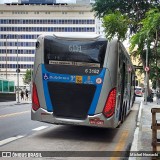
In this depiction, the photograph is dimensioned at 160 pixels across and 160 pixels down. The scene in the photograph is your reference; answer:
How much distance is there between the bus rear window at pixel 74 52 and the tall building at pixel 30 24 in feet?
387

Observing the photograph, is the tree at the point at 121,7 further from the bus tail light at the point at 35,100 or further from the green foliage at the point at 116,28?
the bus tail light at the point at 35,100

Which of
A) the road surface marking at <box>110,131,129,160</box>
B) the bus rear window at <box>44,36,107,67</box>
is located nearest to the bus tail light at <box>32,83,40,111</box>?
the bus rear window at <box>44,36,107,67</box>

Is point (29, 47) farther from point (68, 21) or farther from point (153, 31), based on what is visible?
point (153, 31)

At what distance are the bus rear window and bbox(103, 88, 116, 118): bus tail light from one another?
0.99 m

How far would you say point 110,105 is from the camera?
36.8ft

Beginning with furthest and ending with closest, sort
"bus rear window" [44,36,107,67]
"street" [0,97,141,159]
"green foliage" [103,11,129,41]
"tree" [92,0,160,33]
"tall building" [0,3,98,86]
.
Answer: "tall building" [0,3,98,86] < "tree" [92,0,160,33] < "green foliage" [103,11,129,41] < "bus rear window" [44,36,107,67] < "street" [0,97,141,159]

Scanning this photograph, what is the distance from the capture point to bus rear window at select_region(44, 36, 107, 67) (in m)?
11.4

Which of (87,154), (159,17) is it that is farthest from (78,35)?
(87,154)

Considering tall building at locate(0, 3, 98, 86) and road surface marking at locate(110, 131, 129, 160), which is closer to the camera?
road surface marking at locate(110, 131, 129, 160)

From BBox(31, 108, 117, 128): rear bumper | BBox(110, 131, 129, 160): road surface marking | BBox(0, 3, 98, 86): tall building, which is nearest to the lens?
BBox(110, 131, 129, 160): road surface marking

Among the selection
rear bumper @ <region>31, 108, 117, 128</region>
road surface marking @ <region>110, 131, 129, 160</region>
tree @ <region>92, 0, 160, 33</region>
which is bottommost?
road surface marking @ <region>110, 131, 129, 160</region>

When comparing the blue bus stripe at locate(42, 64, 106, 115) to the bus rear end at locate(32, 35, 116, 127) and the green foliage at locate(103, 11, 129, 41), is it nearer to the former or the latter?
the bus rear end at locate(32, 35, 116, 127)

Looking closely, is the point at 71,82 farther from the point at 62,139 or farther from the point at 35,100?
the point at 62,139

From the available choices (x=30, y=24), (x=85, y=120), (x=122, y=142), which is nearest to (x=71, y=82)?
(x=85, y=120)
